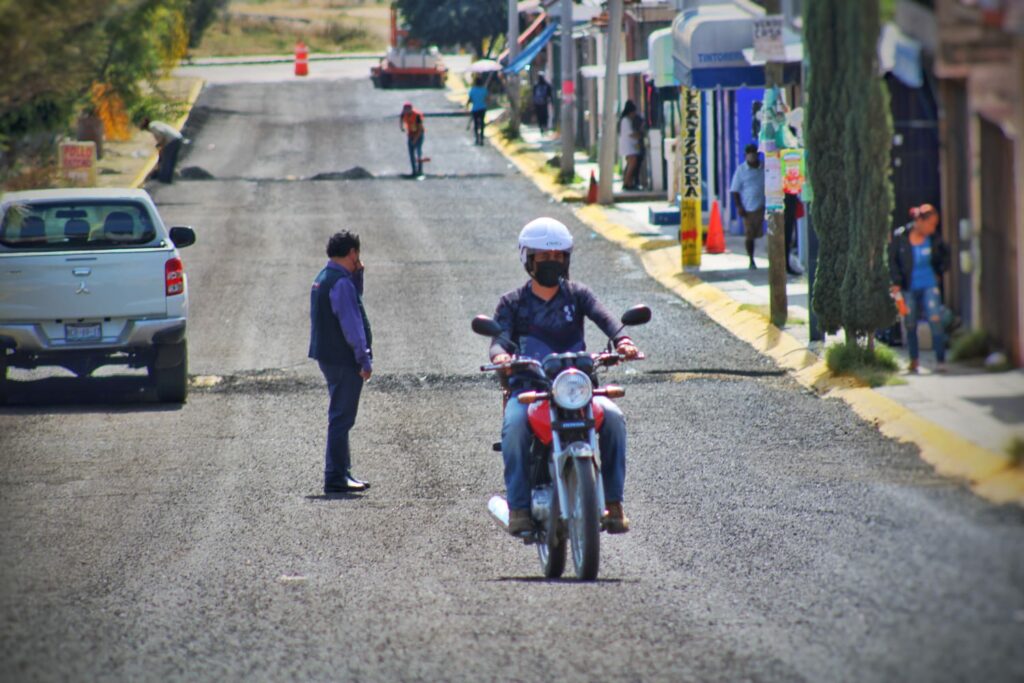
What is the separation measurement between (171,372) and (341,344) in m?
4.32

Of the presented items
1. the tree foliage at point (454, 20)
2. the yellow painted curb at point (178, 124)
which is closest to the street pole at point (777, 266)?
the yellow painted curb at point (178, 124)

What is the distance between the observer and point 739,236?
2769 cm

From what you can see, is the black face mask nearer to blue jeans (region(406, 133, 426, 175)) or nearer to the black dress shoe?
the black dress shoe

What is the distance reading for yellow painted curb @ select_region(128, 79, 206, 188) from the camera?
37.6m

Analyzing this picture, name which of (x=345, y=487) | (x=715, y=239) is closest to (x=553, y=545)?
(x=345, y=487)

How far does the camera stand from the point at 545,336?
884 centimetres

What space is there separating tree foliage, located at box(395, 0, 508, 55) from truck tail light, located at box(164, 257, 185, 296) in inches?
2023

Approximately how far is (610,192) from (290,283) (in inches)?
429

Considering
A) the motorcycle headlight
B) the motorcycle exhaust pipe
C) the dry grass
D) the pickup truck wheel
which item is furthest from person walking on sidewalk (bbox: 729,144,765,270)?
the dry grass

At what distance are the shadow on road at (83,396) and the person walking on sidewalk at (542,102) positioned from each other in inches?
1327

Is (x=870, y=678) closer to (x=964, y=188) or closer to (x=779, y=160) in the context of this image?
(x=964, y=188)

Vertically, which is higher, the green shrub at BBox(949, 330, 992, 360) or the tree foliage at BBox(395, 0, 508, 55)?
the tree foliage at BBox(395, 0, 508, 55)

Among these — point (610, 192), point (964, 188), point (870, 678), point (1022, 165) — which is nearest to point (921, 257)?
point (964, 188)

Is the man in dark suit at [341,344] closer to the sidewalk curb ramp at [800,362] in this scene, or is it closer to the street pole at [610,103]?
the sidewalk curb ramp at [800,362]
